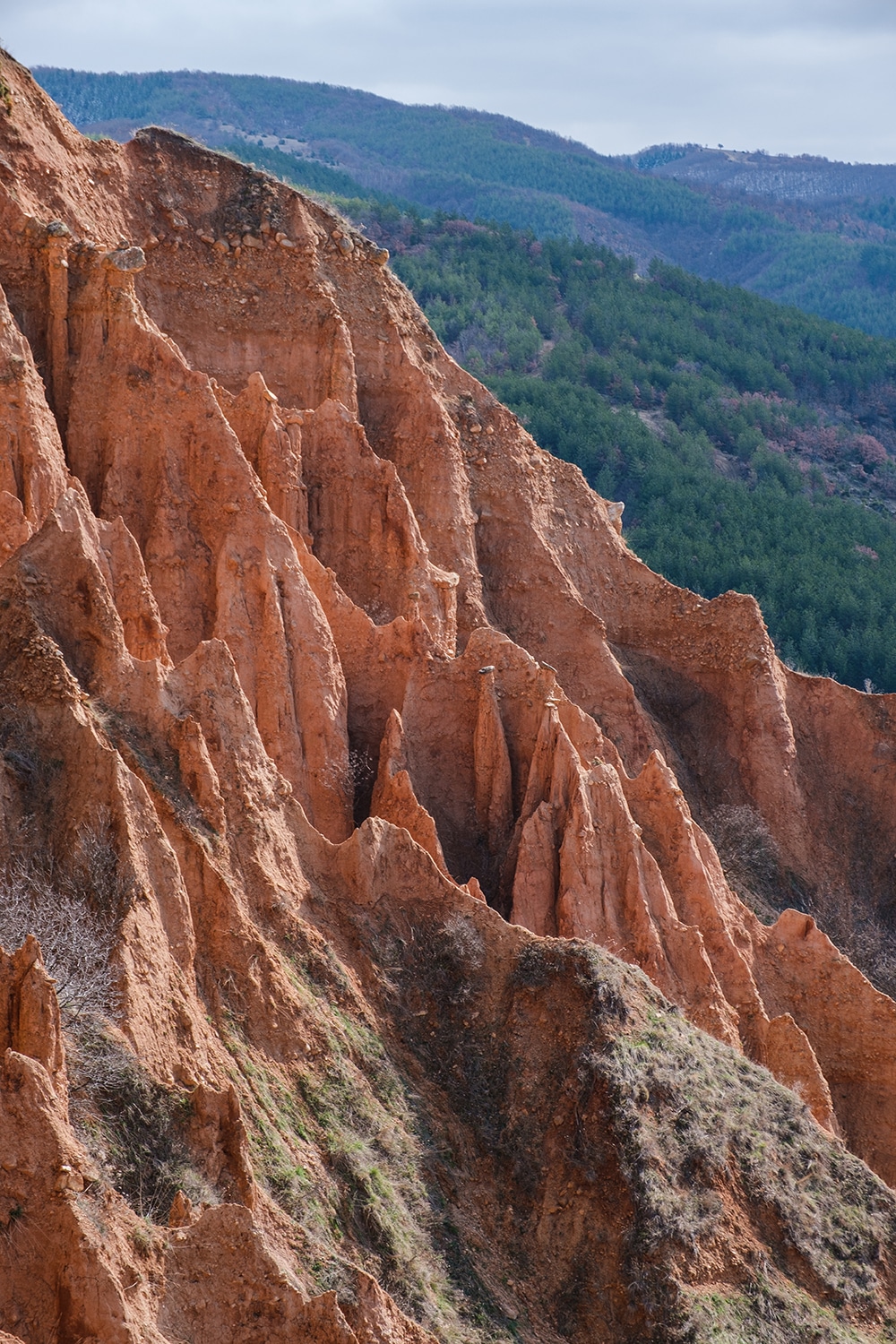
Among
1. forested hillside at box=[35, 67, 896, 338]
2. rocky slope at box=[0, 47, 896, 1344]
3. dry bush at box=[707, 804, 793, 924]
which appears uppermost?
forested hillside at box=[35, 67, 896, 338]

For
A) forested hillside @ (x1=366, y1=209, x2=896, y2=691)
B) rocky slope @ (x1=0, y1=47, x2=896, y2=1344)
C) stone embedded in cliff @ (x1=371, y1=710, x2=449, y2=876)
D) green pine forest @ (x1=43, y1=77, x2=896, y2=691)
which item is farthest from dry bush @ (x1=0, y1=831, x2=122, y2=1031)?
green pine forest @ (x1=43, y1=77, x2=896, y2=691)

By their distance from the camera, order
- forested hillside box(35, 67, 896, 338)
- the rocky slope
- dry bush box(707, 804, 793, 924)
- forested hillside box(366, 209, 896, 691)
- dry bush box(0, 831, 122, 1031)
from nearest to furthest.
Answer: dry bush box(0, 831, 122, 1031) → the rocky slope → dry bush box(707, 804, 793, 924) → forested hillside box(366, 209, 896, 691) → forested hillside box(35, 67, 896, 338)

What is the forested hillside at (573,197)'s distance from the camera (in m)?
160

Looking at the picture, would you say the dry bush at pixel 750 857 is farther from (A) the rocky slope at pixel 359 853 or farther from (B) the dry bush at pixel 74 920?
(B) the dry bush at pixel 74 920

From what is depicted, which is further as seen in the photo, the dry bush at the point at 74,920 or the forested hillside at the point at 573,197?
the forested hillside at the point at 573,197

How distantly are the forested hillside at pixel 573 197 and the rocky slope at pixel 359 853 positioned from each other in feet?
358

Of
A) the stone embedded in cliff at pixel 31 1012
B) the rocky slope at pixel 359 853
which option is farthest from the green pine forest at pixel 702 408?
the stone embedded in cliff at pixel 31 1012

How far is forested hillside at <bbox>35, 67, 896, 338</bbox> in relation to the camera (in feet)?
525

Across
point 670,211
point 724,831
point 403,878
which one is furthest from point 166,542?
point 670,211

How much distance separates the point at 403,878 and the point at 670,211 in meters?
163

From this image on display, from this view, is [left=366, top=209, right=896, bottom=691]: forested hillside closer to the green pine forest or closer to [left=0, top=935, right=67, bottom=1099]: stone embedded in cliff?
the green pine forest

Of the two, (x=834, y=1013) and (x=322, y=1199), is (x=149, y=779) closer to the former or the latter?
(x=322, y=1199)

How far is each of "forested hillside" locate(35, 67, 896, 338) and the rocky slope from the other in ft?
358

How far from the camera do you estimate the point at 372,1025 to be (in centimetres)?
2406
